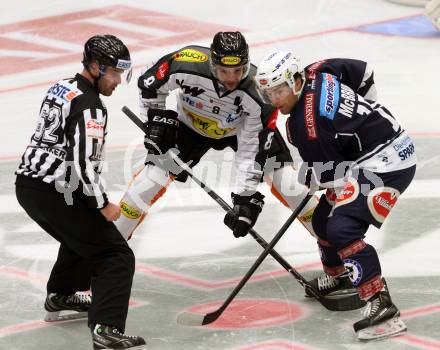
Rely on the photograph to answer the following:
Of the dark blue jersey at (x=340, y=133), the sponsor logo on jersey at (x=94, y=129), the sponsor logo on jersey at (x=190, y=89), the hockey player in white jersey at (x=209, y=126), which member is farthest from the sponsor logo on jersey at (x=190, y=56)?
the sponsor logo on jersey at (x=94, y=129)

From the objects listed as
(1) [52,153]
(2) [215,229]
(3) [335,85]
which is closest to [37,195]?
(1) [52,153]

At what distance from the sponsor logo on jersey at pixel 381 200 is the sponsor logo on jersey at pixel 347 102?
398mm

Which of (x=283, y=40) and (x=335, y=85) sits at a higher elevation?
(x=335, y=85)

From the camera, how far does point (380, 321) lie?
5.10m

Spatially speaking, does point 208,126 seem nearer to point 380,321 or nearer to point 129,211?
point 129,211

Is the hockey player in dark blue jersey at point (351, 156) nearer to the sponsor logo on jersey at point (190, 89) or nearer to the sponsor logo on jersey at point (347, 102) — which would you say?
the sponsor logo on jersey at point (347, 102)

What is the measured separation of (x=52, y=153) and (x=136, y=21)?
7476 mm

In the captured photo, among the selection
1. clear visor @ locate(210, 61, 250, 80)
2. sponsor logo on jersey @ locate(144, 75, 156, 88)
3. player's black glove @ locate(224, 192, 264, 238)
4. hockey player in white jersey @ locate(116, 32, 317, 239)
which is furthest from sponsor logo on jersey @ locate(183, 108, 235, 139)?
player's black glove @ locate(224, 192, 264, 238)

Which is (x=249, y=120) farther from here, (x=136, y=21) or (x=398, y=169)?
(x=136, y=21)

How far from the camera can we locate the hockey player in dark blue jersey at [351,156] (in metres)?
5.06

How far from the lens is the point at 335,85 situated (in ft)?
17.0

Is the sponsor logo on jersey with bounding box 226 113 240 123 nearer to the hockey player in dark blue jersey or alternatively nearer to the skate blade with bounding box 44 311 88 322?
the hockey player in dark blue jersey

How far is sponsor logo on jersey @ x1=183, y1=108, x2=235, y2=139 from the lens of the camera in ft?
19.9

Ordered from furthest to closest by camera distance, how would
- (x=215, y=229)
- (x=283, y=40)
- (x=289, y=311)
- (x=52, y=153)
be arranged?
(x=283, y=40) < (x=215, y=229) < (x=289, y=311) < (x=52, y=153)
